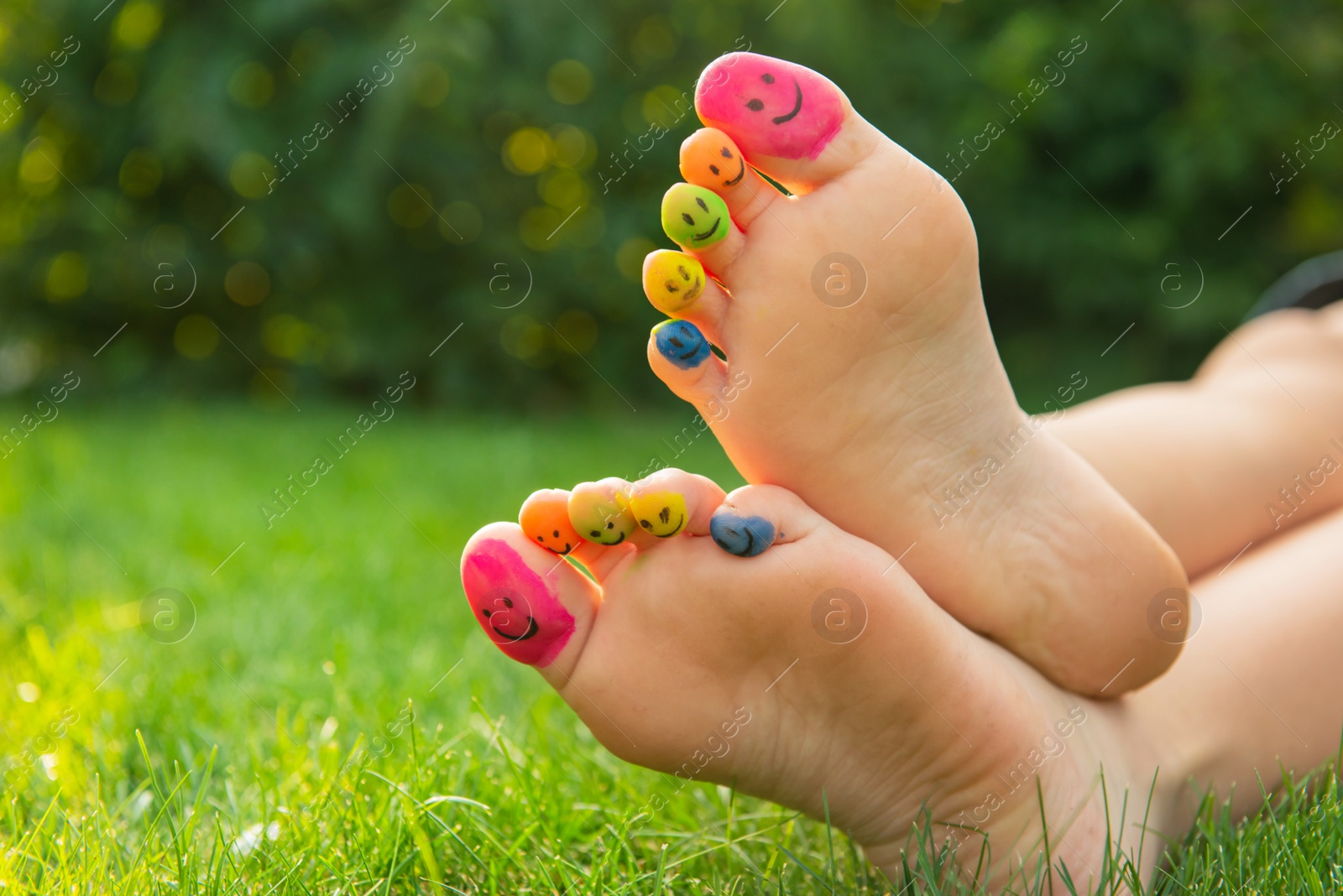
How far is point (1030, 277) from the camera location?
4598 millimetres

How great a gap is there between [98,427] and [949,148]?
126 inches

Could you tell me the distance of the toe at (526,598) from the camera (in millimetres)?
724

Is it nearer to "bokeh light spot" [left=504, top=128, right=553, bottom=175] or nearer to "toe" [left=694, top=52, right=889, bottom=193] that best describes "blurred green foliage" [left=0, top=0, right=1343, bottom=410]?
"bokeh light spot" [left=504, top=128, right=553, bottom=175]

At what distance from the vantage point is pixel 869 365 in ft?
2.51

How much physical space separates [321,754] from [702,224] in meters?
0.60

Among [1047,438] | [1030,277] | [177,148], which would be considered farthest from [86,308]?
[1047,438]

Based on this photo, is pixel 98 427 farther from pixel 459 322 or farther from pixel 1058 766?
pixel 1058 766

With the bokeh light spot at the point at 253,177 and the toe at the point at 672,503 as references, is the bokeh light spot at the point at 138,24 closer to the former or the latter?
the bokeh light spot at the point at 253,177

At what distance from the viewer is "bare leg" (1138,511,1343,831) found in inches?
34.3

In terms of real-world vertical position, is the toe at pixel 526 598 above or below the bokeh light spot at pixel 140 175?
below

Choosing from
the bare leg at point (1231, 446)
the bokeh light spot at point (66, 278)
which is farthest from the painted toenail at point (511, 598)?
the bokeh light spot at point (66, 278)

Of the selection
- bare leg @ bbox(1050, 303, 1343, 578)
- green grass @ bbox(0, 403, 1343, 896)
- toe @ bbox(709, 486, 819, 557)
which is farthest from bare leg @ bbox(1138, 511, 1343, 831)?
toe @ bbox(709, 486, 819, 557)

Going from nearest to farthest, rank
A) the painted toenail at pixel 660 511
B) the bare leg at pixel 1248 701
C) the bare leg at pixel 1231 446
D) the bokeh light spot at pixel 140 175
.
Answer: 1. the painted toenail at pixel 660 511
2. the bare leg at pixel 1248 701
3. the bare leg at pixel 1231 446
4. the bokeh light spot at pixel 140 175

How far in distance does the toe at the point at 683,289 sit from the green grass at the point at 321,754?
0.39m
